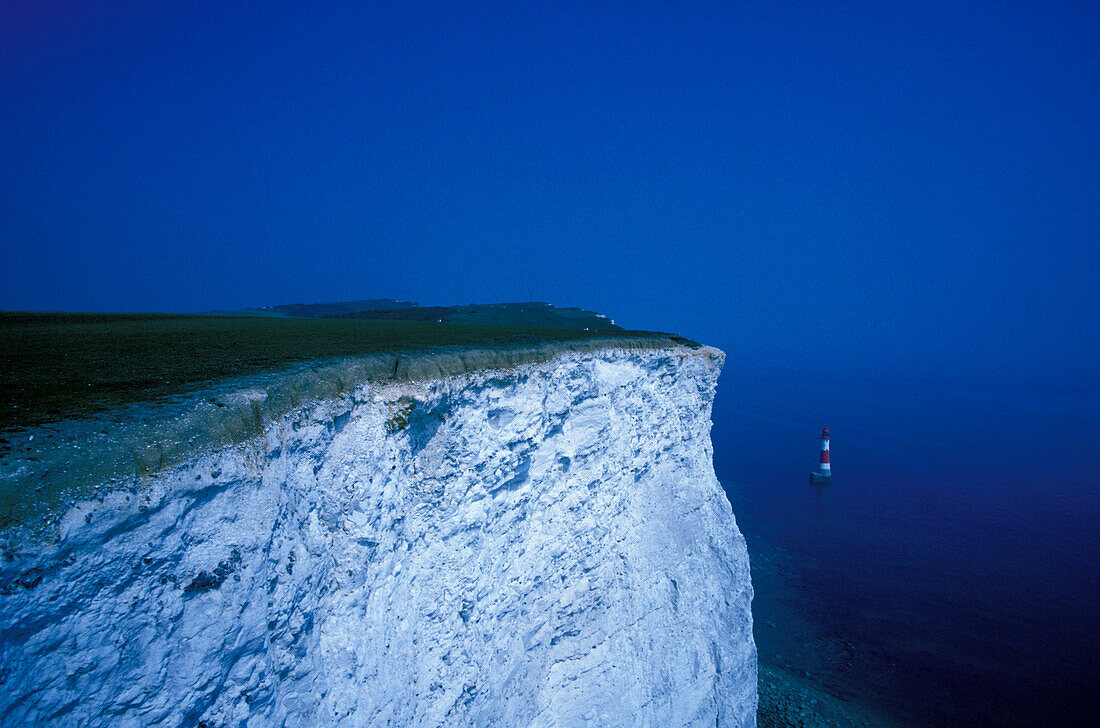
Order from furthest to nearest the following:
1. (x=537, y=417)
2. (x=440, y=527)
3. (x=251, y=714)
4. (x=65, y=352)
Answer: (x=537, y=417), (x=440, y=527), (x=65, y=352), (x=251, y=714)

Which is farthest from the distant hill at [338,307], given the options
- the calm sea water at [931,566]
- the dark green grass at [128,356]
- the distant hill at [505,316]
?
the calm sea water at [931,566]

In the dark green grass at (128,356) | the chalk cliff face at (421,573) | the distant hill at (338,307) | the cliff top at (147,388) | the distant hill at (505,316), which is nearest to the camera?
the cliff top at (147,388)

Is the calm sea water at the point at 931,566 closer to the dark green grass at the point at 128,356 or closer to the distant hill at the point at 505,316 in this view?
the distant hill at the point at 505,316

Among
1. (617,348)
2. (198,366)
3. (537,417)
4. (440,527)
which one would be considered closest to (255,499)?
(198,366)

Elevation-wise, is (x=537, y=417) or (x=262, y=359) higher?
(x=262, y=359)

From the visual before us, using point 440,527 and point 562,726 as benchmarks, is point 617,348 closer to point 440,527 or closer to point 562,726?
point 440,527

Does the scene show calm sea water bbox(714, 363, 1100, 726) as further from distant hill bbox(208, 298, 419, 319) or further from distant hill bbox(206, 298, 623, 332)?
distant hill bbox(208, 298, 419, 319)

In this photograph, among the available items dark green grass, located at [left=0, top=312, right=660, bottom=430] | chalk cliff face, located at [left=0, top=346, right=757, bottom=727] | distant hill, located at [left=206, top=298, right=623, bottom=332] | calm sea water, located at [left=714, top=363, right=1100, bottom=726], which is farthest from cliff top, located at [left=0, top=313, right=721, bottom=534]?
calm sea water, located at [left=714, top=363, right=1100, bottom=726]
